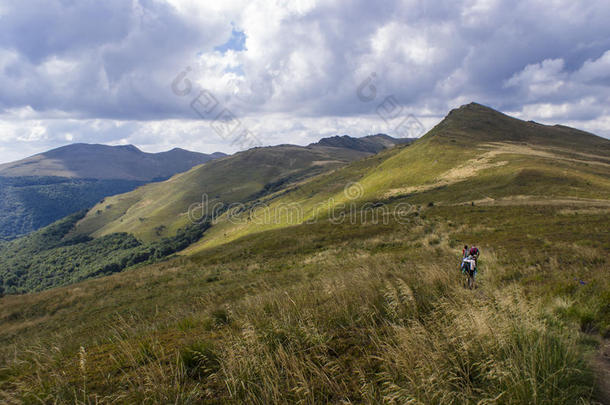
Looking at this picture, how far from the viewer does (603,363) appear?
3.79 metres

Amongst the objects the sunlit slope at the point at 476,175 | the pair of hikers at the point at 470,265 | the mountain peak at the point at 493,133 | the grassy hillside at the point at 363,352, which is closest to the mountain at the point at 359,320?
the grassy hillside at the point at 363,352

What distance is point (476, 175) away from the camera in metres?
60.4

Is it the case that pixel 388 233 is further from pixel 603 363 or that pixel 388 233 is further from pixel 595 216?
pixel 603 363

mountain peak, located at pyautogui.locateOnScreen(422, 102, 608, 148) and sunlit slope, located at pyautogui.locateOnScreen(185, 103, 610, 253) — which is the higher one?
mountain peak, located at pyautogui.locateOnScreen(422, 102, 608, 148)

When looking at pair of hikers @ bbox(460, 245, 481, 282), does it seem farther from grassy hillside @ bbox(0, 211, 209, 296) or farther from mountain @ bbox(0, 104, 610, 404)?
grassy hillside @ bbox(0, 211, 209, 296)

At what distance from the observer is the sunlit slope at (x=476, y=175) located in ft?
143

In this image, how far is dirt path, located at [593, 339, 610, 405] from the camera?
10.1ft

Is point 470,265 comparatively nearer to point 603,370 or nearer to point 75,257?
point 603,370

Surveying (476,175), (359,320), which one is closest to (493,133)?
(476,175)

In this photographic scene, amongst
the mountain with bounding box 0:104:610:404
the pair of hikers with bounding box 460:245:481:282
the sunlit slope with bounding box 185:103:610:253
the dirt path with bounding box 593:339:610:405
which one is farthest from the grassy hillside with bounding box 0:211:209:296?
the dirt path with bounding box 593:339:610:405

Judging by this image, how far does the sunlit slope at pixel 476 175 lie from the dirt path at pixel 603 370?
38896mm

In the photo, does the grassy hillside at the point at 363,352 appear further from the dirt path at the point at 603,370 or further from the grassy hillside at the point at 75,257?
the grassy hillside at the point at 75,257

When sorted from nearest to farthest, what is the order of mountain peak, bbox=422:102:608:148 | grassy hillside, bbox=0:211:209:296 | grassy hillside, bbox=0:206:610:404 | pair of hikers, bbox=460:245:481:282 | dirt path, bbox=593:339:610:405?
grassy hillside, bbox=0:206:610:404
dirt path, bbox=593:339:610:405
pair of hikers, bbox=460:245:481:282
mountain peak, bbox=422:102:608:148
grassy hillside, bbox=0:211:209:296

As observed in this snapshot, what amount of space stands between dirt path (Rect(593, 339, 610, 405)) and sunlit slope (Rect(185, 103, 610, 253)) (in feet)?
128
